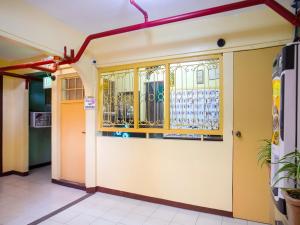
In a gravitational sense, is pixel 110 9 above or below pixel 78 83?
above

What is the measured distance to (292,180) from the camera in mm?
1311

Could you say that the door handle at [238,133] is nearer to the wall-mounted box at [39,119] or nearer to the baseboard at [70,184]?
the baseboard at [70,184]

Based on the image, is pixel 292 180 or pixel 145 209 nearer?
pixel 292 180

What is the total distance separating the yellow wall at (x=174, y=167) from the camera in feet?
8.55

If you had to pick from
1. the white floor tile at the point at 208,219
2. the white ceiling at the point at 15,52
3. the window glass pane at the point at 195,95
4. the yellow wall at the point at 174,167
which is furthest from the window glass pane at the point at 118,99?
the white floor tile at the point at 208,219

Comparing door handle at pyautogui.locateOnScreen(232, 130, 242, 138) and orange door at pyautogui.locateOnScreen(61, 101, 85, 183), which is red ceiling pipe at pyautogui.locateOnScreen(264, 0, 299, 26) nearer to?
door handle at pyautogui.locateOnScreen(232, 130, 242, 138)

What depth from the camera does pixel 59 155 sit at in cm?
401

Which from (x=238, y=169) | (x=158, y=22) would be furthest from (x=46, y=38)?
(x=238, y=169)

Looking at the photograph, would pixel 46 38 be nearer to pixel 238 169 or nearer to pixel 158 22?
pixel 158 22

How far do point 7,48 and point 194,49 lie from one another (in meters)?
3.35

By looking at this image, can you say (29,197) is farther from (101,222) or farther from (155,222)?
(155,222)

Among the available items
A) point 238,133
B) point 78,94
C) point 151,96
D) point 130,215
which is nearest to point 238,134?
point 238,133

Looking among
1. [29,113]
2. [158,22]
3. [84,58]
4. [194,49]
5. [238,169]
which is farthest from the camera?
[29,113]

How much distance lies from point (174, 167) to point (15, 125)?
12.7ft
